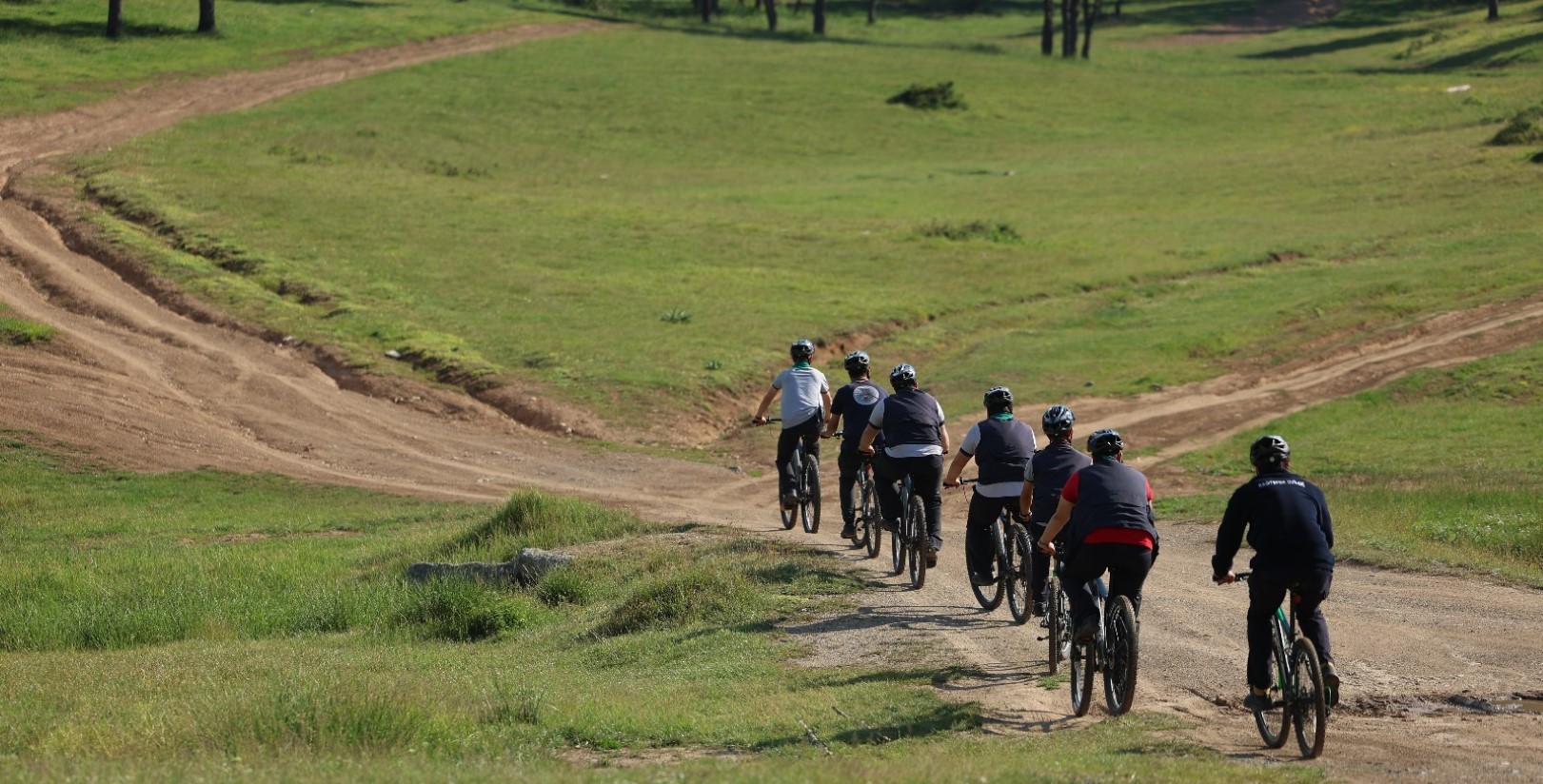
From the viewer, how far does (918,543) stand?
16453 millimetres

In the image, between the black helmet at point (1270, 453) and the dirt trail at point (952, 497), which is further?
the dirt trail at point (952, 497)

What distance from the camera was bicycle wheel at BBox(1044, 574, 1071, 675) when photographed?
496 inches

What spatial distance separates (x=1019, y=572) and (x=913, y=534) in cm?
225

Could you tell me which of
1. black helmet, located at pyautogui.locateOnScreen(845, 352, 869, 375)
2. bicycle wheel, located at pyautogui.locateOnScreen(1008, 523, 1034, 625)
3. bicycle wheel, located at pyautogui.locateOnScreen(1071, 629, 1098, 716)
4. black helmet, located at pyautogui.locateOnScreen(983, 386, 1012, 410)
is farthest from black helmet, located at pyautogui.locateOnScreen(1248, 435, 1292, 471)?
black helmet, located at pyautogui.locateOnScreen(845, 352, 869, 375)

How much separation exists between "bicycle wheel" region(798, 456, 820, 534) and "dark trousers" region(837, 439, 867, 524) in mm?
872

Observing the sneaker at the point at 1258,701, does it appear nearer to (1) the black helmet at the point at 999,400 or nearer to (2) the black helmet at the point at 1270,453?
(2) the black helmet at the point at 1270,453

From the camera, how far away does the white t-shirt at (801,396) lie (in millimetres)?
19375

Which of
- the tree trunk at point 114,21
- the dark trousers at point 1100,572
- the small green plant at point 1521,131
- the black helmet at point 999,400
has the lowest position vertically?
the dark trousers at point 1100,572

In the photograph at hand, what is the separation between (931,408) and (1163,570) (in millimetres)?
3774

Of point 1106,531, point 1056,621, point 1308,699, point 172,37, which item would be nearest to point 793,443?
point 1056,621

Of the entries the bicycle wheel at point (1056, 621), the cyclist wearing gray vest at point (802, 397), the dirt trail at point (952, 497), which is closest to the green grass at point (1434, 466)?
the dirt trail at point (952, 497)

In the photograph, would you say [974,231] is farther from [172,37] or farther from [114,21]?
[114,21]

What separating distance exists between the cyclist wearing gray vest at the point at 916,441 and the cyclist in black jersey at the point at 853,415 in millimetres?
772

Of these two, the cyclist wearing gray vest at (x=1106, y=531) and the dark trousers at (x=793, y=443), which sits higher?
the cyclist wearing gray vest at (x=1106, y=531)
